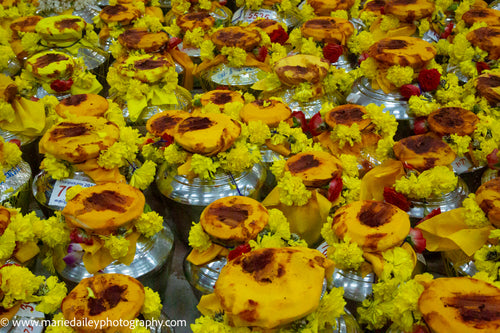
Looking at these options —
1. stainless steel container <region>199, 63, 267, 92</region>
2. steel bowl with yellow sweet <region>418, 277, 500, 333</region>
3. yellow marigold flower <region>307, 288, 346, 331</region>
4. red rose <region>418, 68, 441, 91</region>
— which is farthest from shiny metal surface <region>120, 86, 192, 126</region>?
steel bowl with yellow sweet <region>418, 277, 500, 333</region>

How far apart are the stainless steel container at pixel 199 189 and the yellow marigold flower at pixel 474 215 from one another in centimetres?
80

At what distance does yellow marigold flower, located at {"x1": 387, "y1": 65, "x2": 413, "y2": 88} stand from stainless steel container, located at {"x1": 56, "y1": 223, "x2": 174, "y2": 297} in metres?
1.30

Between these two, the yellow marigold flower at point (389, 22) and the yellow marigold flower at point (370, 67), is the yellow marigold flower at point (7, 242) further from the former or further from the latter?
the yellow marigold flower at point (389, 22)

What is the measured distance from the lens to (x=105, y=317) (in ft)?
4.42

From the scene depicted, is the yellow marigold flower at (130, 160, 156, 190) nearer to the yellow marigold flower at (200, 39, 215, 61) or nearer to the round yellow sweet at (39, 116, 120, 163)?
the round yellow sweet at (39, 116, 120, 163)

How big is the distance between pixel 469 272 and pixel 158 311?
39.2 inches

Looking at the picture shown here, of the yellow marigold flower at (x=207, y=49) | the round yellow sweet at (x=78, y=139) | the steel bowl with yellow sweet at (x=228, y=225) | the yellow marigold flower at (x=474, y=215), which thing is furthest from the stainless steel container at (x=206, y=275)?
the yellow marigold flower at (x=207, y=49)

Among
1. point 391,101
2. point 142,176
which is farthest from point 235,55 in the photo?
point 142,176

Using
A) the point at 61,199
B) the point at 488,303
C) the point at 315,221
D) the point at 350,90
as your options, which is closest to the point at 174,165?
the point at 61,199

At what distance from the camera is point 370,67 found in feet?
8.85

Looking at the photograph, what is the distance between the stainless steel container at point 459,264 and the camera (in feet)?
5.81

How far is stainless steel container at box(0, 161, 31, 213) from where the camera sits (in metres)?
2.15

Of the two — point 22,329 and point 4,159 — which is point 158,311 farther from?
point 4,159

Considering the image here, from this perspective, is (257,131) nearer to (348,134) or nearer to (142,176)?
(348,134)
